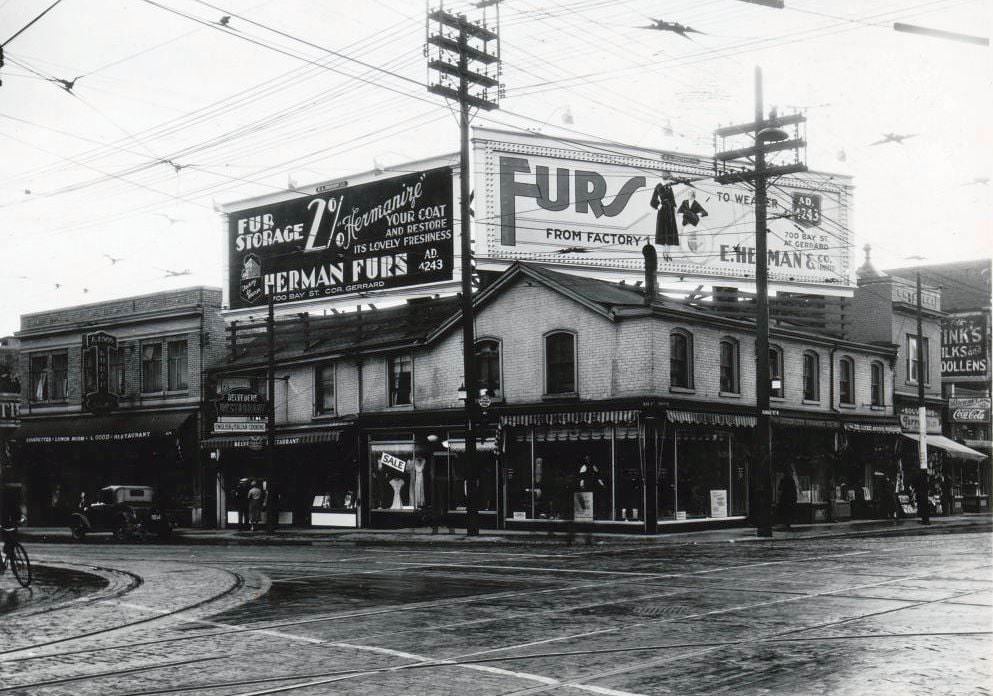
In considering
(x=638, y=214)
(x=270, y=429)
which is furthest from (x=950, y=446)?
(x=270, y=429)

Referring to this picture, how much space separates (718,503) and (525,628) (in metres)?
20.3

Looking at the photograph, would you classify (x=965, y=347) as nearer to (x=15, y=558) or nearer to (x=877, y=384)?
(x=877, y=384)

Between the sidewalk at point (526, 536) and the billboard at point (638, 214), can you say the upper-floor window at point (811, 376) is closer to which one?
the sidewalk at point (526, 536)

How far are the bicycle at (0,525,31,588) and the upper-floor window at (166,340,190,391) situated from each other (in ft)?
74.5

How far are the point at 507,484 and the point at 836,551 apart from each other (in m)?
12.2

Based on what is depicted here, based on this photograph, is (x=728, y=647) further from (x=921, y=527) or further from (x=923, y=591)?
(x=921, y=527)

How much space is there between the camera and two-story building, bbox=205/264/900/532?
97.1 feet

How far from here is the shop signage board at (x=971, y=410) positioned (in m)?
41.2

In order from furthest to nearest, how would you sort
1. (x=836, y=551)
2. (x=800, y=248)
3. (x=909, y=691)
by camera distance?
1. (x=800, y=248)
2. (x=836, y=551)
3. (x=909, y=691)

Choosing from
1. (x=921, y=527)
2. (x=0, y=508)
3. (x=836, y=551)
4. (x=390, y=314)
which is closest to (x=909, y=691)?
(x=836, y=551)

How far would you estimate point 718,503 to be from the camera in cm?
3114

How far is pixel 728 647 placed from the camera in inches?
405

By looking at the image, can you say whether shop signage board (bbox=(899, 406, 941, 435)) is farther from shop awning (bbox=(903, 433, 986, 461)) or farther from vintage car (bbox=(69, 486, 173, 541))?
vintage car (bbox=(69, 486, 173, 541))

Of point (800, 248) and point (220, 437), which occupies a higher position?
point (800, 248)
